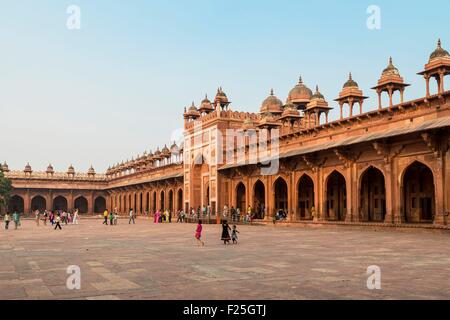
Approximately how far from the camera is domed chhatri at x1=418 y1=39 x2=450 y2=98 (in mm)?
21172

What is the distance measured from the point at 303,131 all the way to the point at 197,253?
62.6 ft

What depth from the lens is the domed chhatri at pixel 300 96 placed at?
44178 millimetres

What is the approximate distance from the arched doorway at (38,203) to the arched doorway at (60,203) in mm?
1492

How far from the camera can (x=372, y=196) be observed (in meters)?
26.6

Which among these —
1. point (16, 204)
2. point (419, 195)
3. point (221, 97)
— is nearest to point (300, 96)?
point (221, 97)

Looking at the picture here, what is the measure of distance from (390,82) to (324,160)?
18.8ft

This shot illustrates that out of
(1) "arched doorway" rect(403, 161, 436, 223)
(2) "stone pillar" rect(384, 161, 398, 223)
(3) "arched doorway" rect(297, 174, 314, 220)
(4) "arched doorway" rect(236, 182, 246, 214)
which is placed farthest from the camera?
(4) "arched doorway" rect(236, 182, 246, 214)

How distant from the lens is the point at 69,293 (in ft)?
21.9

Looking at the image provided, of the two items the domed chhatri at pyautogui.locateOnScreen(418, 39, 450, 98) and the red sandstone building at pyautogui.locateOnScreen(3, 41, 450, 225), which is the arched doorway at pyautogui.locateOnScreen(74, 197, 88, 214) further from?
the domed chhatri at pyautogui.locateOnScreen(418, 39, 450, 98)

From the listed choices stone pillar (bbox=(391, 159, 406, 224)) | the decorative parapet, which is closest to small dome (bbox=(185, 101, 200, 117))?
stone pillar (bbox=(391, 159, 406, 224))

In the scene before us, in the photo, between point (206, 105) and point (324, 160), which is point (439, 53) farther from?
point (206, 105)

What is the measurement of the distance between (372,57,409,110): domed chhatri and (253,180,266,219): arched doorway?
1297cm
